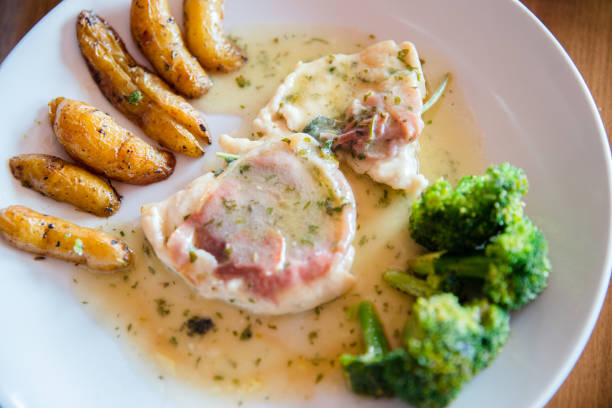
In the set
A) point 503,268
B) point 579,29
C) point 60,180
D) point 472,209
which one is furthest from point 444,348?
point 579,29

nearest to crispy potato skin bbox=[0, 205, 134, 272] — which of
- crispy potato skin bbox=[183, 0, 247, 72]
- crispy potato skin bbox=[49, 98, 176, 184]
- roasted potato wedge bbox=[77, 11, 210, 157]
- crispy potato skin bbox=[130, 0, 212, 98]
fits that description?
crispy potato skin bbox=[49, 98, 176, 184]

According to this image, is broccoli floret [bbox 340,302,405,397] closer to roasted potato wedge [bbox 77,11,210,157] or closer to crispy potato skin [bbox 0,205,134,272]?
crispy potato skin [bbox 0,205,134,272]

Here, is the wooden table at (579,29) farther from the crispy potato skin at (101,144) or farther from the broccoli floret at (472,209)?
the crispy potato skin at (101,144)

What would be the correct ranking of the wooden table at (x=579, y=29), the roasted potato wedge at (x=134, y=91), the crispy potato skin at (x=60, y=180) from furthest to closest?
the wooden table at (x=579, y=29) → the roasted potato wedge at (x=134, y=91) → the crispy potato skin at (x=60, y=180)

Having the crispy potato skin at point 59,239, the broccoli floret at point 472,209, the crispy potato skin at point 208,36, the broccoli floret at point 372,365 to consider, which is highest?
the crispy potato skin at point 208,36

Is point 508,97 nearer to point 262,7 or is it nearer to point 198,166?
point 262,7

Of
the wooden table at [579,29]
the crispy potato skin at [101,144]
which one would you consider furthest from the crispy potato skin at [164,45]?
the wooden table at [579,29]
